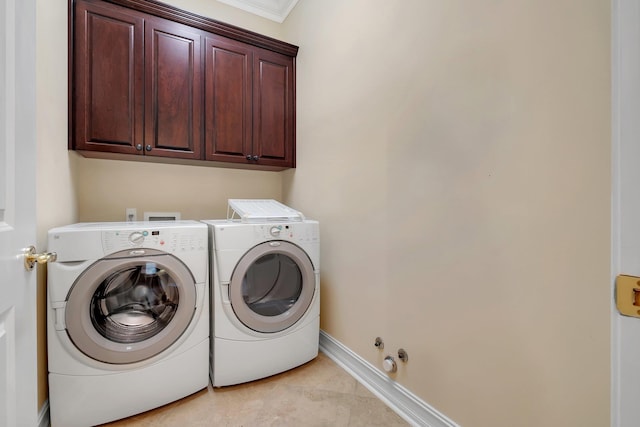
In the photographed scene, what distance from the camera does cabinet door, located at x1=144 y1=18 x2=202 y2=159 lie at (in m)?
1.78

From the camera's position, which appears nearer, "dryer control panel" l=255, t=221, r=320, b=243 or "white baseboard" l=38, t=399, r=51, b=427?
"white baseboard" l=38, t=399, r=51, b=427

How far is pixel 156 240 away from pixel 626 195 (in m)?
1.65

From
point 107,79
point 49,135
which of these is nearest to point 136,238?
point 49,135

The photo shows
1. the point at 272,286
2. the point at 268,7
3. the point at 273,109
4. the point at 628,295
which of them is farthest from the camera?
the point at 268,7

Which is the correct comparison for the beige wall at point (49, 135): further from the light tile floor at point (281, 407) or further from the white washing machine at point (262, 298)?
the white washing machine at point (262, 298)

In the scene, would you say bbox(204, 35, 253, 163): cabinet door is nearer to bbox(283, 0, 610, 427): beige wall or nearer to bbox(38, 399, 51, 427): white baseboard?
bbox(283, 0, 610, 427): beige wall

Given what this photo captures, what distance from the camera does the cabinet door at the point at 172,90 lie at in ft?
5.84

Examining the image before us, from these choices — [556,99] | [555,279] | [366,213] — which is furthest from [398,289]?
[556,99]

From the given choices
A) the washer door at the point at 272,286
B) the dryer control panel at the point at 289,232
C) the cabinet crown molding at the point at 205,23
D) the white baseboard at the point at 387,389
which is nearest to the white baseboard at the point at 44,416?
the washer door at the point at 272,286

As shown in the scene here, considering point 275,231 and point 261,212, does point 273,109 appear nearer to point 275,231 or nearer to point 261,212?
point 261,212

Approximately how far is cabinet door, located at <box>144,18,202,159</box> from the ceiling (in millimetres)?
742

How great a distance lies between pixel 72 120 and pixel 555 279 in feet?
7.84

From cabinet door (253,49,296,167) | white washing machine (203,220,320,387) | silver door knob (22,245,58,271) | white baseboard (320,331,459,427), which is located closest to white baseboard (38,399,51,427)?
white washing machine (203,220,320,387)

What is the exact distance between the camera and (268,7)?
2.46m
